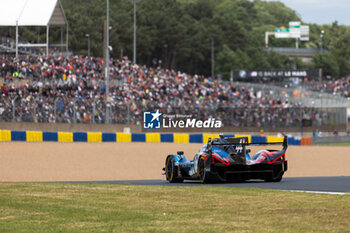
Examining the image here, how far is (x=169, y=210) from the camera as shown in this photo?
9852 mm

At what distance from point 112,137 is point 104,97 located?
3.25m

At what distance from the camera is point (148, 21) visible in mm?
96188

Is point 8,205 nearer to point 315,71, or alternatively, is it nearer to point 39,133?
point 39,133

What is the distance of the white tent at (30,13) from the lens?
50938mm

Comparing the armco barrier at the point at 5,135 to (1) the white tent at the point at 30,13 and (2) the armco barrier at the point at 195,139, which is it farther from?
(1) the white tent at the point at 30,13

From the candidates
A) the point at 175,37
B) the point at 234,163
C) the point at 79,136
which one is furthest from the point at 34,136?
the point at 175,37

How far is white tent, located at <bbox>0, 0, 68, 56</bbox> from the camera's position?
5094 cm

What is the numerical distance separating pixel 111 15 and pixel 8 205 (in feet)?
271

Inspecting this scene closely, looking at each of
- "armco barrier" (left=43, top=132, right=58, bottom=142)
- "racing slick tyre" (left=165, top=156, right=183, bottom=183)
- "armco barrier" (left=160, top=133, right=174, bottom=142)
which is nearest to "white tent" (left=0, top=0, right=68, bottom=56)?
"armco barrier" (left=160, top=133, right=174, bottom=142)

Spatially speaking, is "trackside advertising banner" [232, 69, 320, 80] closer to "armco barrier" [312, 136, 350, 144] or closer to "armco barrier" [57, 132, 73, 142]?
"armco barrier" [312, 136, 350, 144]

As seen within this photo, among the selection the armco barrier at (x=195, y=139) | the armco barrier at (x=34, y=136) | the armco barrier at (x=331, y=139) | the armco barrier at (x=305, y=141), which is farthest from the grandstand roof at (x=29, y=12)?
the armco barrier at (x=331, y=139)

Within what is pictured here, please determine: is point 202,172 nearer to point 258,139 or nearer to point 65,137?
point 258,139

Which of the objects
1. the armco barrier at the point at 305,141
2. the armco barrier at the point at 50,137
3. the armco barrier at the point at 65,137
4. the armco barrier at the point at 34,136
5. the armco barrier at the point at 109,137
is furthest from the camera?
the armco barrier at the point at 305,141

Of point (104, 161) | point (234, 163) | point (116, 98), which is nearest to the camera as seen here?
point (234, 163)
